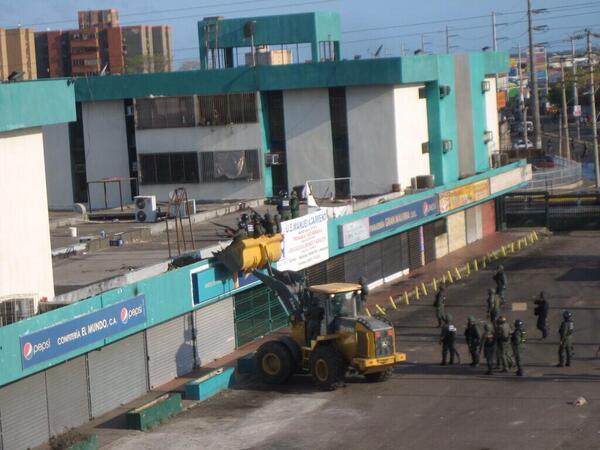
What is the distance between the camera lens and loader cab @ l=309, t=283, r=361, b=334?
76.7ft

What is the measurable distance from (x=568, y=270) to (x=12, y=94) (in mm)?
24168

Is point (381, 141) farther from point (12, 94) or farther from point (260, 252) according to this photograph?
point (12, 94)

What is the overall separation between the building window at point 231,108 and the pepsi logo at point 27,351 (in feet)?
78.8

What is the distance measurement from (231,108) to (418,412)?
23367 millimetres

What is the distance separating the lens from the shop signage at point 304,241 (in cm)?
2903

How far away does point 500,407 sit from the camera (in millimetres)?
21484

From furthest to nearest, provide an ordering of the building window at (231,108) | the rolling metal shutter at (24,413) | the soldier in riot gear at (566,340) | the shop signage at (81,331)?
1. the building window at (231,108)
2. the soldier in riot gear at (566,340)
3. the shop signage at (81,331)
4. the rolling metal shutter at (24,413)

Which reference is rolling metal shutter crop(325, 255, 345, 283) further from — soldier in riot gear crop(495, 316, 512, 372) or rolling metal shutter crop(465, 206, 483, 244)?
rolling metal shutter crop(465, 206, 483, 244)

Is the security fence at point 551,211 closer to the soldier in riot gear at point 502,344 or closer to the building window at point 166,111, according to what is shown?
the building window at point 166,111

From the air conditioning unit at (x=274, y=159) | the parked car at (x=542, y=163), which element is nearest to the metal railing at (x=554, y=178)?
the parked car at (x=542, y=163)

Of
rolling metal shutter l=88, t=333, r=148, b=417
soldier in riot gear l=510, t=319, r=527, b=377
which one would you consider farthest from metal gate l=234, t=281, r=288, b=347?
soldier in riot gear l=510, t=319, r=527, b=377

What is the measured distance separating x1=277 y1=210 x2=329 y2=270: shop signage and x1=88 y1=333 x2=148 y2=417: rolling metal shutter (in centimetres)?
589

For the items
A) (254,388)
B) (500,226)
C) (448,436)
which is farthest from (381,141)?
(448,436)

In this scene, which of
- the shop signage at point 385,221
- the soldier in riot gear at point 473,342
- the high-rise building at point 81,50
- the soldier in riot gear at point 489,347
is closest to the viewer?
the soldier in riot gear at point 489,347
